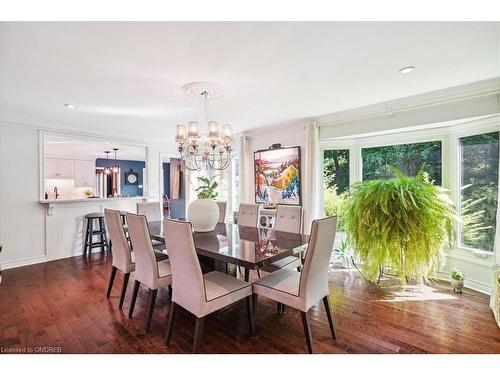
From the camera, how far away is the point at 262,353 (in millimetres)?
1751

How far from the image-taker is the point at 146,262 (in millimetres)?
2184

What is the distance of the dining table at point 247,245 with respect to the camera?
183 centimetres

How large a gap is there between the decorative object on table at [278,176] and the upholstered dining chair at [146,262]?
250 cm

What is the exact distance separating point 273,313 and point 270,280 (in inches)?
20.4

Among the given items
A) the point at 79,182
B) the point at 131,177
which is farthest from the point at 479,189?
the point at 79,182

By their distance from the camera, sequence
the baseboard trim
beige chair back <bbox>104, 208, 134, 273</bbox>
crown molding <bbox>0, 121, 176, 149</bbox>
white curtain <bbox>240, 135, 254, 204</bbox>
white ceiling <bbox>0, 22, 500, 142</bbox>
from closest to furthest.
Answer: white ceiling <bbox>0, 22, 500, 142</bbox>
beige chair back <bbox>104, 208, 134, 273</bbox>
the baseboard trim
crown molding <bbox>0, 121, 176, 149</bbox>
white curtain <bbox>240, 135, 254, 204</bbox>

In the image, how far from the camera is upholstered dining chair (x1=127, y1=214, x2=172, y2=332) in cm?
208

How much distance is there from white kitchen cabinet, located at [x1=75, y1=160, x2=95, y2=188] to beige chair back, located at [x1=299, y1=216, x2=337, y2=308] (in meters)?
8.66

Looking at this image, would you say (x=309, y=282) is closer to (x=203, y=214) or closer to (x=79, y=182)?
(x=203, y=214)

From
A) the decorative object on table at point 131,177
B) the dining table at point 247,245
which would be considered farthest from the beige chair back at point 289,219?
the decorative object on table at point 131,177

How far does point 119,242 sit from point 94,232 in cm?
234

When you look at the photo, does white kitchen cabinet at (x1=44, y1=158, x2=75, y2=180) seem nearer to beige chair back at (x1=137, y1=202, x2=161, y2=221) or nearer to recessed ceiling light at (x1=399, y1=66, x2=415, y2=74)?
beige chair back at (x1=137, y1=202, x2=161, y2=221)

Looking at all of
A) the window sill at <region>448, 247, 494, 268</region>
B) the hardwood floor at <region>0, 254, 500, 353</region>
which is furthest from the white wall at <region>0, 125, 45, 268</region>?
the window sill at <region>448, 247, 494, 268</region>

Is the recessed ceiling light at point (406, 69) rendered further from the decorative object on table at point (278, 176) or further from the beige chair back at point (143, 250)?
the beige chair back at point (143, 250)
